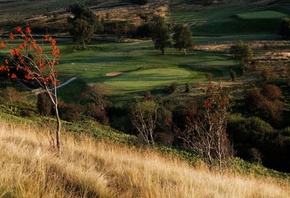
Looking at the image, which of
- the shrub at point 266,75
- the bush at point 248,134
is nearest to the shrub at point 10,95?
the bush at point 248,134

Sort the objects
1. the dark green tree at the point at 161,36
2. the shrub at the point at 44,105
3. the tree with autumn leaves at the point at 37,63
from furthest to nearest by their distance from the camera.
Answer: the dark green tree at the point at 161,36, the shrub at the point at 44,105, the tree with autumn leaves at the point at 37,63

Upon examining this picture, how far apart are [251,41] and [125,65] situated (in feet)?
85.5

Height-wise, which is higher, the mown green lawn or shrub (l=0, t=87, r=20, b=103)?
the mown green lawn

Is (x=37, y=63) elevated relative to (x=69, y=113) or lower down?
elevated

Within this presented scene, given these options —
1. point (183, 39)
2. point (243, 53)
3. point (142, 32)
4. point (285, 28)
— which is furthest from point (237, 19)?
point (243, 53)

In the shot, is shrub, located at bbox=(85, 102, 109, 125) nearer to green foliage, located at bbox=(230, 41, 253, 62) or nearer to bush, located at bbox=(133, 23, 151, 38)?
green foliage, located at bbox=(230, 41, 253, 62)

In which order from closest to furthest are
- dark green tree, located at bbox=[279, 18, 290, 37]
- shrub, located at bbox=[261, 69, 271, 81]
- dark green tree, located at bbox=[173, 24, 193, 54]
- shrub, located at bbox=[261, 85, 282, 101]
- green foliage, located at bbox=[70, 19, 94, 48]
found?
shrub, located at bbox=[261, 85, 282, 101], shrub, located at bbox=[261, 69, 271, 81], dark green tree, located at bbox=[173, 24, 193, 54], dark green tree, located at bbox=[279, 18, 290, 37], green foliage, located at bbox=[70, 19, 94, 48]

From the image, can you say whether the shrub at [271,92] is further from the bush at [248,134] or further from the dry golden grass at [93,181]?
the dry golden grass at [93,181]

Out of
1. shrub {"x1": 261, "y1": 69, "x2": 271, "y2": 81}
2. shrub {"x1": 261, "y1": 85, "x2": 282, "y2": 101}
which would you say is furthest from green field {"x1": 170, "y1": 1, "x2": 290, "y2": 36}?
shrub {"x1": 261, "y1": 85, "x2": 282, "y2": 101}

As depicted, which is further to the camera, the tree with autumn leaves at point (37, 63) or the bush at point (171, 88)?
the bush at point (171, 88)

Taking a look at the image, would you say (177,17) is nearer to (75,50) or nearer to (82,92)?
(75,50)

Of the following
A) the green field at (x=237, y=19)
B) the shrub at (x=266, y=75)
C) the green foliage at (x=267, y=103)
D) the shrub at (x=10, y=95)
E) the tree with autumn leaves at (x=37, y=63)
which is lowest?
the green foliage at (x=267, y=103)

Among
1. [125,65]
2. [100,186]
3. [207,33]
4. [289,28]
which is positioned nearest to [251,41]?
[289,28]

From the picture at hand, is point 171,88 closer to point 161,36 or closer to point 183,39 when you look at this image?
point 183,39
